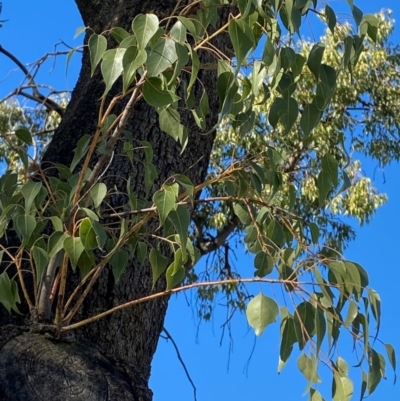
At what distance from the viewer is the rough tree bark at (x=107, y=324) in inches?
62.0

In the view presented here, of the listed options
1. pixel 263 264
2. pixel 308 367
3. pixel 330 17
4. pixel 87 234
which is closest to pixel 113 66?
pixel 87 234

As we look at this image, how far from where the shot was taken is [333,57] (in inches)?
267

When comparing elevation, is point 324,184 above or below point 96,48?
above

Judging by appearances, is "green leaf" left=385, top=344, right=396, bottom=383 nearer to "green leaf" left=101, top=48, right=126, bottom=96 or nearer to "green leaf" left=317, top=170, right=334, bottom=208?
"green leaf" left=317, top=170, right=334, bottom=208

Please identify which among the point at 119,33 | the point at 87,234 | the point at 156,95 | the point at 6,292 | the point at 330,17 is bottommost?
the point at 6,292

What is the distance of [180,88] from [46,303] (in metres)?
0.67

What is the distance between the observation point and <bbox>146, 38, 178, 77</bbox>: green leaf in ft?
4.02

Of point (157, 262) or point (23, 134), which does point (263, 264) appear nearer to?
point (157, 262)

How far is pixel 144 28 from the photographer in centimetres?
124

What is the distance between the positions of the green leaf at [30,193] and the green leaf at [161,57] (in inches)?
12.5

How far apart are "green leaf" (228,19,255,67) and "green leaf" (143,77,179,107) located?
12 cm

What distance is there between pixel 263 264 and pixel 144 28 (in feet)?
1.74

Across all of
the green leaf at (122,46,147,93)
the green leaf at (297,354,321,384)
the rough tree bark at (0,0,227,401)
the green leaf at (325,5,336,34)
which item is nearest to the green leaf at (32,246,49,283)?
the rough tree bark at (0,0,227,401)

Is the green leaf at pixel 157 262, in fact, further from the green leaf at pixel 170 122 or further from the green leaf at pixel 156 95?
the green leaf at pixel 156 95
